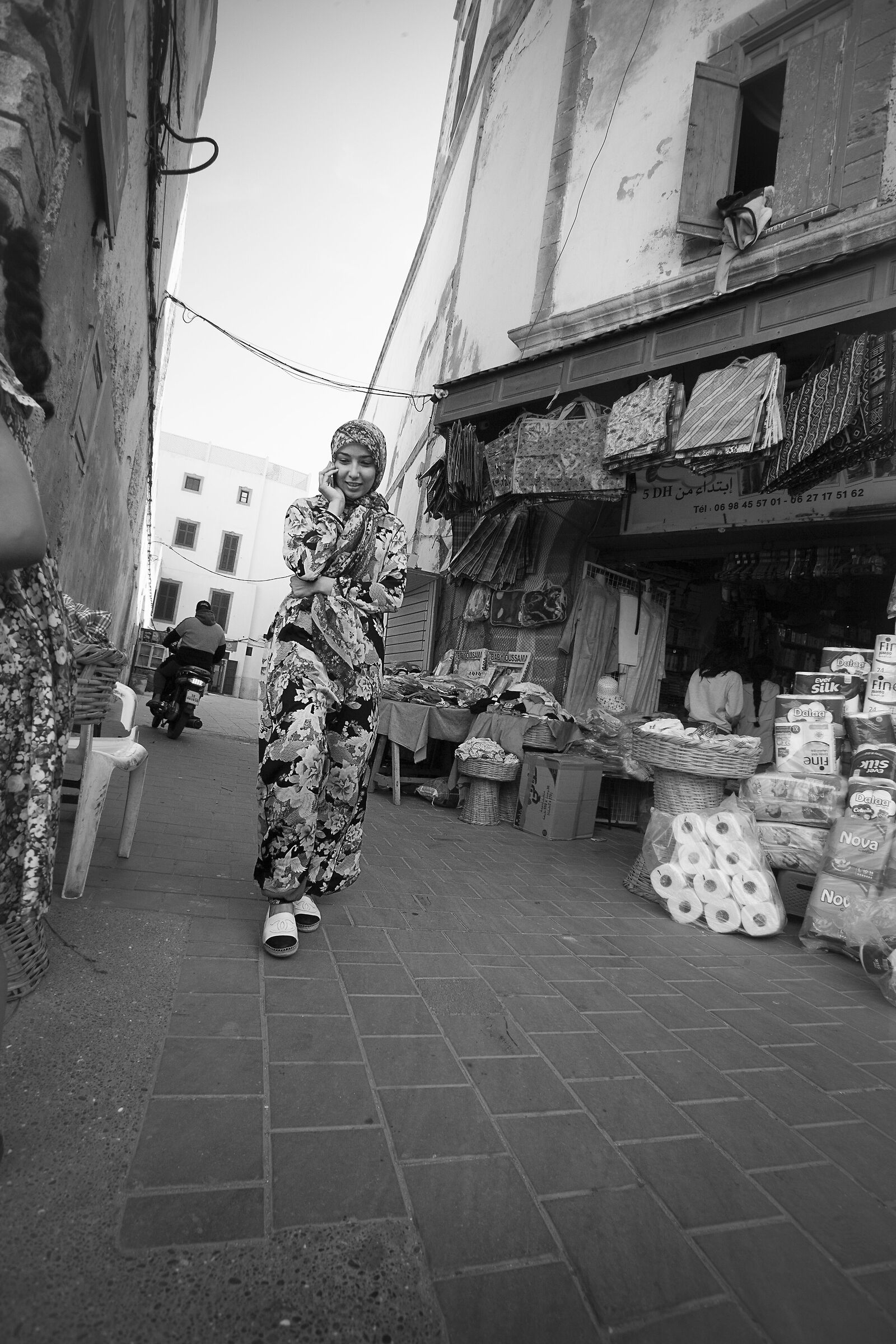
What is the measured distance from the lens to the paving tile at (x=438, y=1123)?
1.43m

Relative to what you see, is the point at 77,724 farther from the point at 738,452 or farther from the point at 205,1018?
the point at 738,452

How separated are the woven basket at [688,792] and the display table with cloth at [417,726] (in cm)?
255

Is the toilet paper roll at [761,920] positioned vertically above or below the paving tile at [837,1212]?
above

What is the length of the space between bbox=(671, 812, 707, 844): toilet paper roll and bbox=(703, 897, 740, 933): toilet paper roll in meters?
0.31

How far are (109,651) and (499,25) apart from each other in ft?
39.3

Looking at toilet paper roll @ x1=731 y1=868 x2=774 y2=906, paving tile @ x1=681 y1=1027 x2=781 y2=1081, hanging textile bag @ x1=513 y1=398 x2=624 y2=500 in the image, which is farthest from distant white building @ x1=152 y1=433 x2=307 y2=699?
paving tile @ x1=681 y1=1027 x2=781 y2=1081

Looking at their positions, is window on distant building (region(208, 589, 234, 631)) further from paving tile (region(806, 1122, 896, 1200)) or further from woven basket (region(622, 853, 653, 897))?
paving tile (region(806, 1122, 896, 1200))

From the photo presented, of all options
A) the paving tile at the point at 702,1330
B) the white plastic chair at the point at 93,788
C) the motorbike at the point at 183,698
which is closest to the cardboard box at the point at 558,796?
the white plastic chair at the point at 93,788

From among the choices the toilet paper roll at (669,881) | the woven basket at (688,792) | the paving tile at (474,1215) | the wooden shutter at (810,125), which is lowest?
the paving tile at (474,1215)

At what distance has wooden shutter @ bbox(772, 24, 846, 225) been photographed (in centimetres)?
546

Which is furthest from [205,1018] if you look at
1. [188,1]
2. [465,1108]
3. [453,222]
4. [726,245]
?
[453,222]

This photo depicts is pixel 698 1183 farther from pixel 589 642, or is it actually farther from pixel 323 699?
pixel 589 642

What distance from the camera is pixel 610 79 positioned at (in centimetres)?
739

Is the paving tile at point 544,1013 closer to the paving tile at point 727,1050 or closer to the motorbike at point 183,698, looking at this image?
the paving tile at point 727,1050
